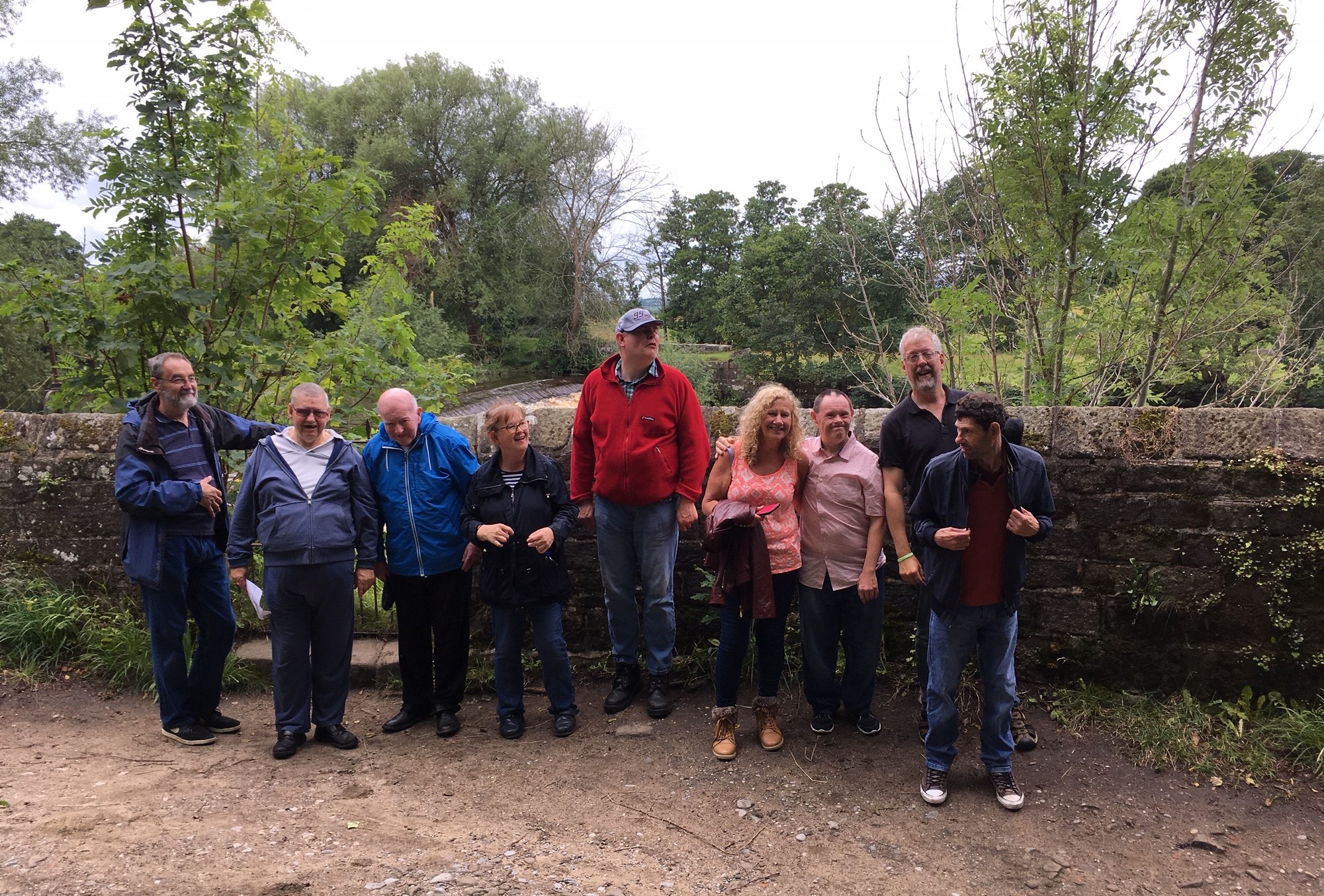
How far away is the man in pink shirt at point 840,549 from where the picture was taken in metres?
3.56

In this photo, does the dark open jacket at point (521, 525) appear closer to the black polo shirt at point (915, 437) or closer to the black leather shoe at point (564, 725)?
the black leather shoe at point (564, 725)

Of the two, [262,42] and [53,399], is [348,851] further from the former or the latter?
[262,42]

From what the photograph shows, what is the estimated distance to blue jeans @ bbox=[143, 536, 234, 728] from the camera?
12.5 feet

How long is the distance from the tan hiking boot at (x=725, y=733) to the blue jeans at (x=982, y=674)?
33.6 inches

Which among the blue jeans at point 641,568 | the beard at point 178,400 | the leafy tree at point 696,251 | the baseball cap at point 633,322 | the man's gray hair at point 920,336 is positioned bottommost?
the blue jeans at point 641,568

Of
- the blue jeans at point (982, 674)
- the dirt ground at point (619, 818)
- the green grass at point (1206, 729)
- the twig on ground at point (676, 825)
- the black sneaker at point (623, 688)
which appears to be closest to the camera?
the dirt ground at point (619, 818)

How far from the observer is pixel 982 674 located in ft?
10.8

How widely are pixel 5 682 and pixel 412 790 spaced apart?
2.85 meters

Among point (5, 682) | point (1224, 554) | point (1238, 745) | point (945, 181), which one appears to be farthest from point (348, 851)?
point (945, 181)

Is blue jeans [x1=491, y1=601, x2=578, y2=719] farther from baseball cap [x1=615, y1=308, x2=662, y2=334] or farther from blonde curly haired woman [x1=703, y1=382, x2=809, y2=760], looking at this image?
baseball cap [x1=615, y1=308, x2=662, y2=334]

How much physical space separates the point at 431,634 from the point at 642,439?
151 centimetres

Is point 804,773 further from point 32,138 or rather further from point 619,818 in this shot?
point 32,138

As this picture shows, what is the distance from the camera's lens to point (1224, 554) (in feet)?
12.0

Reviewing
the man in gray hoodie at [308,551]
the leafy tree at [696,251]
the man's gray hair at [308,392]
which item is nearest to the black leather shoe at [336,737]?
the man in gray hoodie at [308,551]
